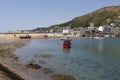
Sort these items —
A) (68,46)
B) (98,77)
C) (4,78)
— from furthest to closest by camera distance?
(68,46) < (98,77) < (4,78)

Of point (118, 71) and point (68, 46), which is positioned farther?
point (68, 46)

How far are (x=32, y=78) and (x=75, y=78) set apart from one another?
20.3ft

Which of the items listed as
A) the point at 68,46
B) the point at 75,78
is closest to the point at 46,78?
the point at 75,78

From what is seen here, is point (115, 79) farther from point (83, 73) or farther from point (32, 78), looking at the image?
point (32, 78)

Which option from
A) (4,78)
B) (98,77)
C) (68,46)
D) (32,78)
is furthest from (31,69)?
(68,46)

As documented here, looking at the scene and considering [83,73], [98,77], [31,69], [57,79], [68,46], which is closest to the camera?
[57,79]

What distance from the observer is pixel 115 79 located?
131 ft

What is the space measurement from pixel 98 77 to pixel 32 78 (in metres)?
9.88

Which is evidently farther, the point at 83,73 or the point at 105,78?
the point at 83,73

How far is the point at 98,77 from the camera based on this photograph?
4128cm

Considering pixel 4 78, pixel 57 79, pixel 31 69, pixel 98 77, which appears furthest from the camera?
pixel 31 69

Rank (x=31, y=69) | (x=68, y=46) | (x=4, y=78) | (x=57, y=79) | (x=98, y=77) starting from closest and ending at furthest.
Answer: (x=4, y=78)
(x=57, y=79)
(x=98, y=77)
(x=31, y=69)
(x=68, y=46)

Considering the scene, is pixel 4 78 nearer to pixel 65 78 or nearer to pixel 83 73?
pixel 65 78

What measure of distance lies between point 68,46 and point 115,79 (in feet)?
264
